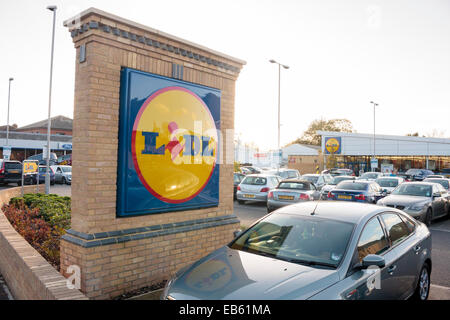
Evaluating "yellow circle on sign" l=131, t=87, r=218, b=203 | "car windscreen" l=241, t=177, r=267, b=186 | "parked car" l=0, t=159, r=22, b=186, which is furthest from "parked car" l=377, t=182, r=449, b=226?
"parked car" l=0, t=159, r=22, b=186

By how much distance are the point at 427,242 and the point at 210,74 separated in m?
4.29

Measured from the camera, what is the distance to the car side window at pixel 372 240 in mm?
3538

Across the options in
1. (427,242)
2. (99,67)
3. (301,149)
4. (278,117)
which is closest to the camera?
(99,67)

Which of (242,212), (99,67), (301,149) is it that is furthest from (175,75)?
(301,149)

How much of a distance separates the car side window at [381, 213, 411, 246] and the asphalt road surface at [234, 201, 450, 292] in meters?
1.89

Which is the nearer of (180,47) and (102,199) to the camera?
(102,199)

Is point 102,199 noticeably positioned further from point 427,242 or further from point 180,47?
point 427,242

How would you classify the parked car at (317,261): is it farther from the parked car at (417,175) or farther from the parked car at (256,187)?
the parked car at (417,175)

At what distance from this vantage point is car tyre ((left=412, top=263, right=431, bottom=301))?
445 cm

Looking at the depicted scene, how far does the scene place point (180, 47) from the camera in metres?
5.44

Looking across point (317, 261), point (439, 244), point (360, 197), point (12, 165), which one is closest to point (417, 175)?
point (360, 197)

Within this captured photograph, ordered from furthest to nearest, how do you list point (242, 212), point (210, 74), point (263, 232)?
point (242, 212), point (210, 74), point (263, 232)

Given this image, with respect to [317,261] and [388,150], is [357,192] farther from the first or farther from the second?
[388,150]

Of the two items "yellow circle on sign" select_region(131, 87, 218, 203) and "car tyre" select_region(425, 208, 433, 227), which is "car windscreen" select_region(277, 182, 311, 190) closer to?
"car tyre" select_region(425, 208, 433, 227)
